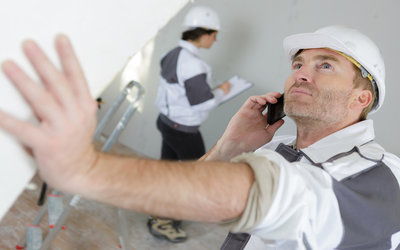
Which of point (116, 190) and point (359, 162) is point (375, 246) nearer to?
point (359, 162)

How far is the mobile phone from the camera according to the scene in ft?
5.01

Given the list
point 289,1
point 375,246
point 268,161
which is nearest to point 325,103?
point 375,246

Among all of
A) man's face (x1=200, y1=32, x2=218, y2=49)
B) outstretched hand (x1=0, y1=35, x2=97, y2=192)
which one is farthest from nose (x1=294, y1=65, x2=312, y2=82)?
man's face (x1=200, y1=32, x2=218, y2=49)

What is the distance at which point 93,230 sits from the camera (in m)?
2.88

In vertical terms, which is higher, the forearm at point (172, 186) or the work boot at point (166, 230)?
the forearm at point (172, 186)

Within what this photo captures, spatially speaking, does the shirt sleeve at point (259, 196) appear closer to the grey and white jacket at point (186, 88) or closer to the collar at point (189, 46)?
the grey and white jacket at point (186, 88)

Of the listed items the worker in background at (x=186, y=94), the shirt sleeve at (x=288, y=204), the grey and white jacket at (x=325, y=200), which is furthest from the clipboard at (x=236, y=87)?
the shirt sleeve at (x=288, y=204)

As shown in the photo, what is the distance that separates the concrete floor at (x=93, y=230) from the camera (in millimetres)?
2674

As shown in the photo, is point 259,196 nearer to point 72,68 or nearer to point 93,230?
point 72,68

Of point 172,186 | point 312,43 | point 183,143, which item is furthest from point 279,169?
point 183,143

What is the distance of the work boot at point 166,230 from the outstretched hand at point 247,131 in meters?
1.61

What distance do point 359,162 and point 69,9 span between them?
79cm

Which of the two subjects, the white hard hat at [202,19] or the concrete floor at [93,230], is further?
the white hard hat at [202,19]

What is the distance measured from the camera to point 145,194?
0.61m
